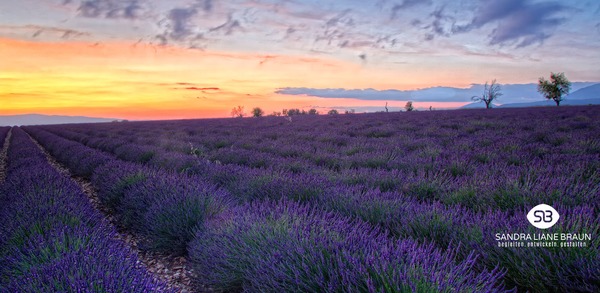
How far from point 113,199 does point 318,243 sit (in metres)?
4.21

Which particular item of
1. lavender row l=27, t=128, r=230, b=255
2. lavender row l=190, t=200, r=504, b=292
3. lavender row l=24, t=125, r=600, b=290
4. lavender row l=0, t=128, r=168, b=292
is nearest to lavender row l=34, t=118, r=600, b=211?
lavender row l=24, t=125, r=600, b=290

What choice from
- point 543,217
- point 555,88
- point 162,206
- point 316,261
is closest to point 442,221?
point 543,217

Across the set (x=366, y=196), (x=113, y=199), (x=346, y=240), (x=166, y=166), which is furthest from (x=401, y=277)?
(x=166, y=166)

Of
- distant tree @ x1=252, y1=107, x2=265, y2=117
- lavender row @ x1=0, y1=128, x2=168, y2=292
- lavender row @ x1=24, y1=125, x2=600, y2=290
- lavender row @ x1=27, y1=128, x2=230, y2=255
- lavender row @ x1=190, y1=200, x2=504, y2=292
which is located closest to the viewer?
lavender row @ x1=190, y1=200, x2=504, y2=292

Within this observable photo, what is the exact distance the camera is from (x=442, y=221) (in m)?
2.73

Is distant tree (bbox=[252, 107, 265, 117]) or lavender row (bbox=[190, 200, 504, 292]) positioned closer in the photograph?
lavender row (bbox=[190, 200, 504, 292])

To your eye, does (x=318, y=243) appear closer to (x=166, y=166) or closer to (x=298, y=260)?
(x=298, y=260)

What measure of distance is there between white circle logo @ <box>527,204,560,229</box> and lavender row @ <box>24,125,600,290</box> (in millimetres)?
65

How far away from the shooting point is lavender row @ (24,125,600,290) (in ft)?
6.54

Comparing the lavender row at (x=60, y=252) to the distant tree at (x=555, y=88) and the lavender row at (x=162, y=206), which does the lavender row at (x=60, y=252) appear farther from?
the distant tree at (x=555, y=88)

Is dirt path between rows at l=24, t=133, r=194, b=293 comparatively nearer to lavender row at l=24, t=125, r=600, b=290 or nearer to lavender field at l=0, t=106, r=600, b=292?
lavender field at l=0, t=106, r=600, b=292

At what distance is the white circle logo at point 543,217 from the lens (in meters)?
2.40

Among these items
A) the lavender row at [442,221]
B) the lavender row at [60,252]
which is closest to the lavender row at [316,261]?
the lavender row at [442,221]

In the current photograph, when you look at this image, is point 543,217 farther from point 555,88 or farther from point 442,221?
point 555,88
